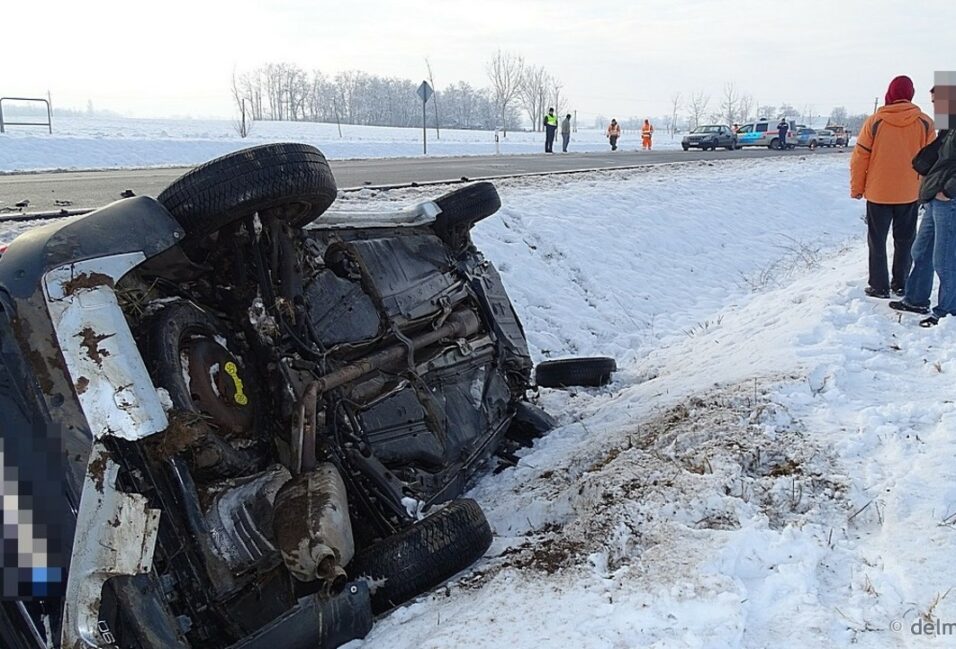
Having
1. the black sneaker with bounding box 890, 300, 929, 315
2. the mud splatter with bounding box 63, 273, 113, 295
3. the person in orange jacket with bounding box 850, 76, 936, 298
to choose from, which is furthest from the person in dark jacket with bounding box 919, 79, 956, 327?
the mud splatter with bounding box 63, 273, 113, 295

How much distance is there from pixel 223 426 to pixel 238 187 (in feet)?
3.14

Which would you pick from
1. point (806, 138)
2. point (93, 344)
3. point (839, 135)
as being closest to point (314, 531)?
point (93, 344)

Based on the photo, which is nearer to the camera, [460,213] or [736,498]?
[736,498]

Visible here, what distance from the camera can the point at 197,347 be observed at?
288 cm

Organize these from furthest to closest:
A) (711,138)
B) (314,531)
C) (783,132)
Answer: (783,132) → (711,138) → (314,531)

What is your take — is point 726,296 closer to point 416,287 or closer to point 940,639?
point 416,287

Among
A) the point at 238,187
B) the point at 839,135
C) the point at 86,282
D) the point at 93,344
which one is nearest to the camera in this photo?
the point at 93,344

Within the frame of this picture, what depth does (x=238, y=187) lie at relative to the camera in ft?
9.86

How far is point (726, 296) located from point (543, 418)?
17.6 feet

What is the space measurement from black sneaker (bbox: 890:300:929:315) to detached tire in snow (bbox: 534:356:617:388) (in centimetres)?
216

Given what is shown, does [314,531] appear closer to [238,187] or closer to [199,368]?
[199,368]

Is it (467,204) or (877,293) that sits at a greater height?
(467,204)

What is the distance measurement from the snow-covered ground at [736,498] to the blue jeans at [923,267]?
261 millimetres

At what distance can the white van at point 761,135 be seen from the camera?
34.1 m
